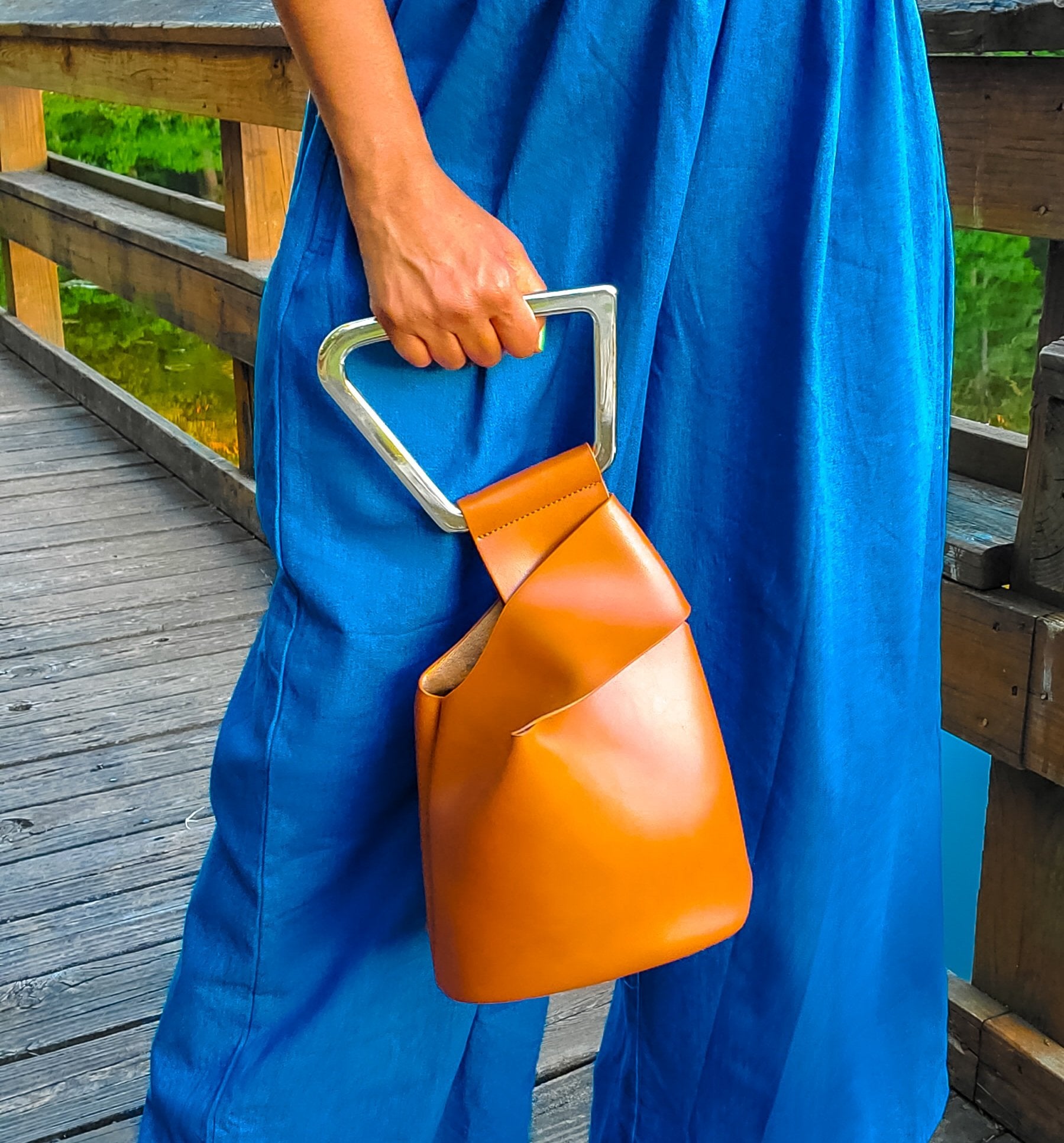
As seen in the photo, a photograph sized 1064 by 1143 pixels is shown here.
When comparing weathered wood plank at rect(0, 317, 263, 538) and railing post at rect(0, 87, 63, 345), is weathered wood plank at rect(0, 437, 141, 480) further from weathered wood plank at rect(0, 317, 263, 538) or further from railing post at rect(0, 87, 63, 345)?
railing post at rect(0, 87, 63, 345)

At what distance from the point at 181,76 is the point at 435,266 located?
2.15 m

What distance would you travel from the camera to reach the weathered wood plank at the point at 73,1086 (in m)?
1.26

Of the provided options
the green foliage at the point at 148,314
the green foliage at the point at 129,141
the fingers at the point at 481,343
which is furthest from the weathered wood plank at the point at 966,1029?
the green foliage at the point at 129,141

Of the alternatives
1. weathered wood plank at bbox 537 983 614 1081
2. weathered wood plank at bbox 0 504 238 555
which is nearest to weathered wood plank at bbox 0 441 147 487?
weathered wood plank at bbox 0 504 238 555

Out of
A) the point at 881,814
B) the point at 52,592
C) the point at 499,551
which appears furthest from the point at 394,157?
the point at 52,592

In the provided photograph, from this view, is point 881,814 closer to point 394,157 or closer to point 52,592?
point 394,157

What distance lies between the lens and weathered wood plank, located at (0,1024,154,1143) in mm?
1257

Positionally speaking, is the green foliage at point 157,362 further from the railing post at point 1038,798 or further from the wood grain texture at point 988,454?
the railing post at point 1038,798

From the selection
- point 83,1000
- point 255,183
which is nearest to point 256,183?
point 255,183

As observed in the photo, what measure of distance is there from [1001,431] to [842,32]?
0.81 m

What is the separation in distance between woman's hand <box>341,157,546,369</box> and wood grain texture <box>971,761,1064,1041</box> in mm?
749

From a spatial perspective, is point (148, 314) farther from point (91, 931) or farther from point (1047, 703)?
point (1047, 703)

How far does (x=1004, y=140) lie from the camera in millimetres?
1057

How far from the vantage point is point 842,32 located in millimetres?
693
